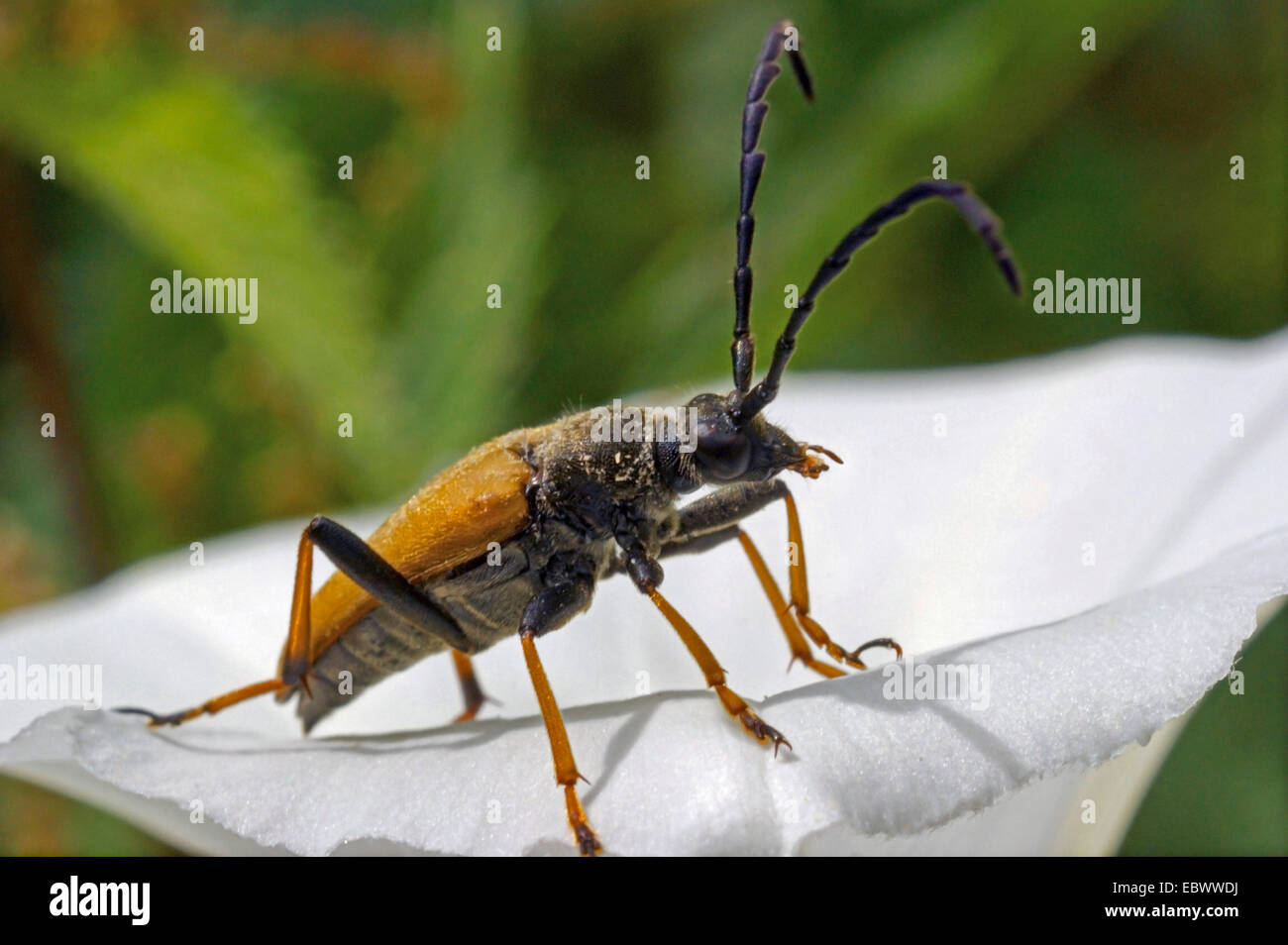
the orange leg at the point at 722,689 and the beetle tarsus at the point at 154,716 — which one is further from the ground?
the orange leg at the point at 722,689

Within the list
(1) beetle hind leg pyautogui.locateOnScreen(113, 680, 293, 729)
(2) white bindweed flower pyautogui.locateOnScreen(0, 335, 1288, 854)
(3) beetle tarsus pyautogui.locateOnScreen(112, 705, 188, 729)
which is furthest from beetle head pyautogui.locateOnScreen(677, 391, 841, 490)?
(3) beetle tarsus pyautogui.locateOnScreen(112, 705, 188, 729)

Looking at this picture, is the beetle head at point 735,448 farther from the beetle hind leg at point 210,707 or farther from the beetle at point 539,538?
the beetle hind leg at point 210,707

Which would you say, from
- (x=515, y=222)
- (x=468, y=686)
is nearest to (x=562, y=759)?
(x=468, y=686)

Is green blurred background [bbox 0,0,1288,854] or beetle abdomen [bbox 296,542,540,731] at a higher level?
green blurred background [bbox 0,0,1288,854]

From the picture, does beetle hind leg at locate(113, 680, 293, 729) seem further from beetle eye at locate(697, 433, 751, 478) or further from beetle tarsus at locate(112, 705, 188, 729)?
beetle eye at locate(697, 433, 751, 478)

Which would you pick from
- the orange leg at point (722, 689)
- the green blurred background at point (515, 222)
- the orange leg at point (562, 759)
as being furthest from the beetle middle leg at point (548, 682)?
the green blurred background at point (515, 222)

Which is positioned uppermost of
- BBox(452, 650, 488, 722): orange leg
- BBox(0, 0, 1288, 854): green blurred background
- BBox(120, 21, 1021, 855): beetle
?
BBox(0, 0, 1288, 854): green blurred background
